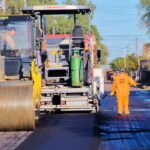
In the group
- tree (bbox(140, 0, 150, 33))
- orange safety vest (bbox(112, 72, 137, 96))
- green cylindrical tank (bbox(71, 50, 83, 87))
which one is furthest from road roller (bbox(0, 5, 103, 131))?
tree (bbox(140, 0, 150, 33))

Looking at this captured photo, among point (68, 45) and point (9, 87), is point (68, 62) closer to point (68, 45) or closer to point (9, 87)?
point (68, 45)

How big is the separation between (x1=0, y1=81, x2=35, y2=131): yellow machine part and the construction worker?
5.35m

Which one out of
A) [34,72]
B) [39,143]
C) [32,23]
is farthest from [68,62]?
[39,143]

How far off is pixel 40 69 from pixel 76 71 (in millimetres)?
1350

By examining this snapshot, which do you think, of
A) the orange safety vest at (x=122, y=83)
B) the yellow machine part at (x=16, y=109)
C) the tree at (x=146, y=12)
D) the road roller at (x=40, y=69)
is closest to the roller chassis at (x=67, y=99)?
the road roller at (x=40, y=69)

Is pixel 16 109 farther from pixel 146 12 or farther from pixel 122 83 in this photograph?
pixel 146 12

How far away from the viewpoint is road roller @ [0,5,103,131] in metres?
14.9

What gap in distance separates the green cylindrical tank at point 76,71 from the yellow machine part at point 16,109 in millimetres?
5537

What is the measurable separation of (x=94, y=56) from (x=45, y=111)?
3.43m

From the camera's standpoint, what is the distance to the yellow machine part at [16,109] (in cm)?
1477

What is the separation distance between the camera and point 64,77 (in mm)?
21359

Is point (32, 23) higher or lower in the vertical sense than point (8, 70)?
higher

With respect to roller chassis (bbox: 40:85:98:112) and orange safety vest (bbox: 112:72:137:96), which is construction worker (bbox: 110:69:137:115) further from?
roller chassis (bbox: 40:85:98:112)

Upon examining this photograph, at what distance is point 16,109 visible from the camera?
14812mm
